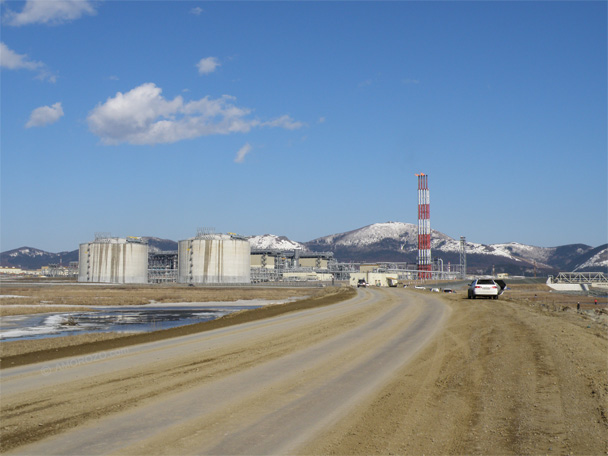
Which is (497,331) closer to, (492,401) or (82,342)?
(492,401)

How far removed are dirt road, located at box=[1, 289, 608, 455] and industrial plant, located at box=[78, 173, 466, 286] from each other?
89988mm

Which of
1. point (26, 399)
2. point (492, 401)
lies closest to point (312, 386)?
point (492, 401)

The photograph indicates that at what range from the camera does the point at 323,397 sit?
40.6ft

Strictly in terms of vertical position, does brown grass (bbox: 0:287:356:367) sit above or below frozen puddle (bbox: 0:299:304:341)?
above

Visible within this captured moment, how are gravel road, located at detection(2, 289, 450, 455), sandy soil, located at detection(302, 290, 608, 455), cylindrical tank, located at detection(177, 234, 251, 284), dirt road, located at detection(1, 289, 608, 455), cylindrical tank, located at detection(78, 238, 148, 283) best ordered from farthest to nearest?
cylindrical tank, located at detection(78, 238, 148, 283) → cylindrical tank, located at detection(177, 234, 251, 284) → gravel road, located at detection(2, 289, 450, 455) → dirt road, located at detection(1, 289, 608, 455) → sandy soil, located at detection(302, 290, 608, 455)

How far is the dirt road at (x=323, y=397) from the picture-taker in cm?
916

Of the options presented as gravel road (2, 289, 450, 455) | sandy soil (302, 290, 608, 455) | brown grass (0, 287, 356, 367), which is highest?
sandy soil (302, 290, 608, 455)

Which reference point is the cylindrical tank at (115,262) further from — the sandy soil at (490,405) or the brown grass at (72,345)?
the sandy soil at (490,405)

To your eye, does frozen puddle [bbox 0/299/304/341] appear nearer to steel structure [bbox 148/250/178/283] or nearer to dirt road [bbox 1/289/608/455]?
dirt road [bbox 1/289/608/455]

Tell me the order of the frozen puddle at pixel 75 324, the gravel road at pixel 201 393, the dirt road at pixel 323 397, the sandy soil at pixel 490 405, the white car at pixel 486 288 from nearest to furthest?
the sandy soil at pixel 490 405 → the dirt road at pixel 323 397 → the gravel road at pixel 201 393 → the frozen puddle at pixel 75 324 → the white car at pixel 486 288

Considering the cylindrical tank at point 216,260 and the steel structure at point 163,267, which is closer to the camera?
the cylindrical tank at point 216,260

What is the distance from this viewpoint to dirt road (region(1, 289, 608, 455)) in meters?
9.16

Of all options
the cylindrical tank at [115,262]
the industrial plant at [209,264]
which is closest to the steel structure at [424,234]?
the industrial plant at [209,264]

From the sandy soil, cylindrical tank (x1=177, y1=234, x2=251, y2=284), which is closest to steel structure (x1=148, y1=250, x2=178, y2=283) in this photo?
cylindrical tank (x1=177, y1=234, x2=251, y2=284)
